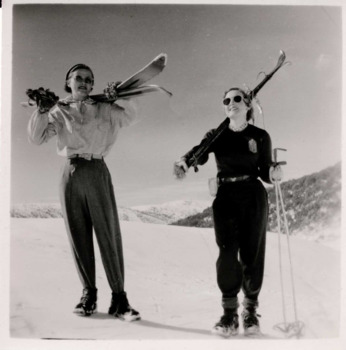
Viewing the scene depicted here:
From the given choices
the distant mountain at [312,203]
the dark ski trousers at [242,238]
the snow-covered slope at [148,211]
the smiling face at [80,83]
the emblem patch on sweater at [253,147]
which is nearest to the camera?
the dark ski trousers at [242,238]

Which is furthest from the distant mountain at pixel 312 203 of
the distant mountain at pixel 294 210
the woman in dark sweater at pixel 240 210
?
the woman in dark sweater at pixel 240 210

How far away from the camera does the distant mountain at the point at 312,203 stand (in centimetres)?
353

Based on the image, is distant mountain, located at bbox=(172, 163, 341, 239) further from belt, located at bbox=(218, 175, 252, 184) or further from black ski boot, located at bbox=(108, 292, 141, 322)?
black ski boot, located at bbox=(108, 292, 141, 322)

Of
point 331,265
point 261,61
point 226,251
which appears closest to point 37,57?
point 261,61

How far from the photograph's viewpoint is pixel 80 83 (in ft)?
10.7

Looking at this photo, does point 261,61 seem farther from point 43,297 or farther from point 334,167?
point 43,297

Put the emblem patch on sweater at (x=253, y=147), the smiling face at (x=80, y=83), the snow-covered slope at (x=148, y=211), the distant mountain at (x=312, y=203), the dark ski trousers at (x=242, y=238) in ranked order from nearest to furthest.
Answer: the dark ski trousers at (x=242, y=238)
the emblem patch on sweater at (x=253, y=147)
the smiling face at (x=80, y=83)
the distant mountain at (x=312, y=203)
the snow-covered slope at (x=148, y=211)

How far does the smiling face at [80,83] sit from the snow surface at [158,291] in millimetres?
886

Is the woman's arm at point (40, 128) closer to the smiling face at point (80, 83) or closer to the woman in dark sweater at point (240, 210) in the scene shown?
the smiling face at point (80, 83)

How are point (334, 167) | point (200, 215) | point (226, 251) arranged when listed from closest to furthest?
1. point (226, 251)
2. point (334, 167)
3. point (200, 215)

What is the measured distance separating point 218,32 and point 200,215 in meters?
1.18

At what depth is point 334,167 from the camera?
3535 millimetres

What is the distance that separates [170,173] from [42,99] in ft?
3.27

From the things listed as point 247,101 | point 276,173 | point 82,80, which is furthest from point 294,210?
point 82,80
